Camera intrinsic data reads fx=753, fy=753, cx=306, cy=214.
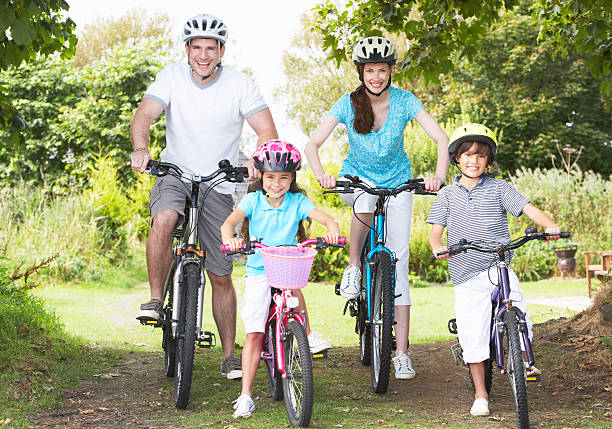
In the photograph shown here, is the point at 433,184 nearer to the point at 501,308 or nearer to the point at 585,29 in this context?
the point at 501,308

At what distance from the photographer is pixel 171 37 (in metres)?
36.2

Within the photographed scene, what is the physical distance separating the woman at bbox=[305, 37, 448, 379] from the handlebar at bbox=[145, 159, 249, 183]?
0.78 m

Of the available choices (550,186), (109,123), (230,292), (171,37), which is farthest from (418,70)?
(171,37)

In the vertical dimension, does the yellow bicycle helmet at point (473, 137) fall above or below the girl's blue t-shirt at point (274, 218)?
above

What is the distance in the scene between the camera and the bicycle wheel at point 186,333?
4.44 meters

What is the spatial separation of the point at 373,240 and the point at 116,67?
19.2 meters

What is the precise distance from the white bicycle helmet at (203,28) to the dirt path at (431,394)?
239 centimetres

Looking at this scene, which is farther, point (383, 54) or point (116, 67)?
point (116, 67)

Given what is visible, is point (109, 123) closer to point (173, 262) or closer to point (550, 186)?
point (550, 186)

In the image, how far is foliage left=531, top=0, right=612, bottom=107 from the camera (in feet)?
21.0

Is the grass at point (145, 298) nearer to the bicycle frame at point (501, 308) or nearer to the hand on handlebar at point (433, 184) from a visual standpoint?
the hand on handlebar at point (433, 184)

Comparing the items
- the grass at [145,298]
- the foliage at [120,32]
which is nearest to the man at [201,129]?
the grass at [145,298]

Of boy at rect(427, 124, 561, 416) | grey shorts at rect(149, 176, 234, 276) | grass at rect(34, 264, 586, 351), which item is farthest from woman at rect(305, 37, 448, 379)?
grass at rect(34, 264, 586, 351)

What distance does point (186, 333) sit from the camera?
14.7 feet
